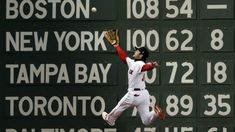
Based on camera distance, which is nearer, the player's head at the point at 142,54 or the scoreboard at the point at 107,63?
the player's head at the point at 142,54

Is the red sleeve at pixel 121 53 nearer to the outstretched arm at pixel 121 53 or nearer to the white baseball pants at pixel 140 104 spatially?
the outstretched arm at pixel 121 53

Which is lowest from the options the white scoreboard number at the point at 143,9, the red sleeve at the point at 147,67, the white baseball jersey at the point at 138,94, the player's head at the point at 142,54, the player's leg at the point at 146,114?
the player's leg at the point at 146,114

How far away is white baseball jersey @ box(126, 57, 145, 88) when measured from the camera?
34.4 ft

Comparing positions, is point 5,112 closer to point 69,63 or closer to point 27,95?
point 27,95

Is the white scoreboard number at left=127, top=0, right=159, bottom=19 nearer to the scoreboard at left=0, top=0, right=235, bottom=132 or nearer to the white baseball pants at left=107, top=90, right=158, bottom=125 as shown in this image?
the scoreboard at left=0, top=0, right=235, bottom=132

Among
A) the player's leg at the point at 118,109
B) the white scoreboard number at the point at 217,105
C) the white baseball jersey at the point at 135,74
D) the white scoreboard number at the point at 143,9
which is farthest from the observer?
the white scoreboard number at the point at 143,9

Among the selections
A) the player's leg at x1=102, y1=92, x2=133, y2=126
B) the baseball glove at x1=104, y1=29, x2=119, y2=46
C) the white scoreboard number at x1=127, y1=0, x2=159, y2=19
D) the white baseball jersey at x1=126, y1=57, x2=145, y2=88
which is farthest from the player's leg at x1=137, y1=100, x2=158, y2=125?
the white scoreboard number at x1=127, y1=0, x2=159, y2=19

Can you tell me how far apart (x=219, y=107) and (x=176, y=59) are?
2.81 ft

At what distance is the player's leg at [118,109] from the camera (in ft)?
34.7

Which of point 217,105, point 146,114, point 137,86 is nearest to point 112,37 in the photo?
point 137,86

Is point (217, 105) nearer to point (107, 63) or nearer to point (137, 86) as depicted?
point (137, 86)

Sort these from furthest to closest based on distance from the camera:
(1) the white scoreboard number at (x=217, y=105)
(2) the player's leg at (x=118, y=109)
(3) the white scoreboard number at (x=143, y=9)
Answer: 1. (3) the white scoreboard number at (x=143, y=9)
2. (1) the white scoreboard number at (x=217, y=105)
3. (2) the player's leg at (x=118, y=109)

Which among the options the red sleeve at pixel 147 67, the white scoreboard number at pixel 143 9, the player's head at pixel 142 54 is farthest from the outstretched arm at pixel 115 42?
the white scoreboard number at pixel 143 9

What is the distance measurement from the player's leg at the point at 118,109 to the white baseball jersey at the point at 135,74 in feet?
0.53
